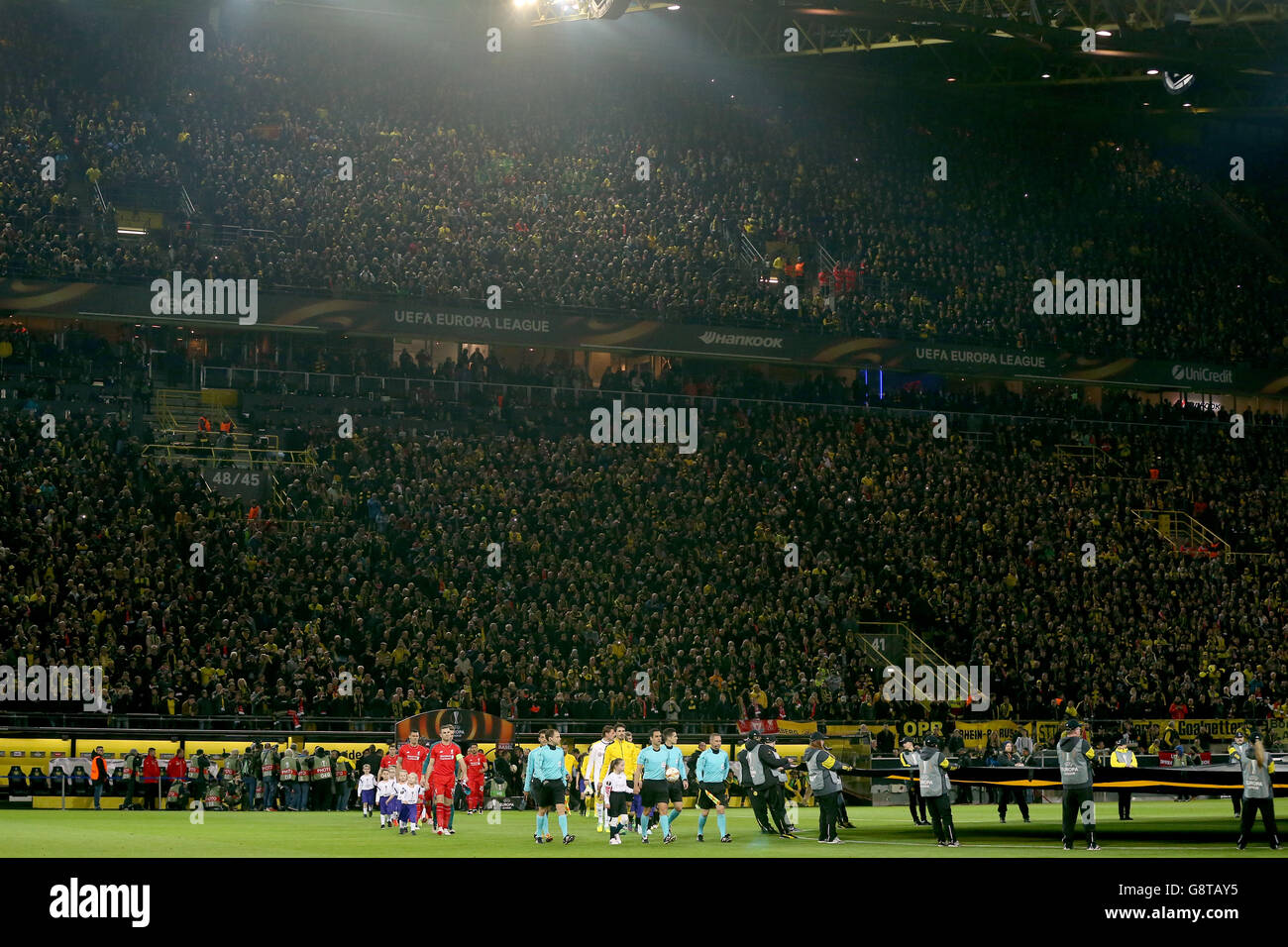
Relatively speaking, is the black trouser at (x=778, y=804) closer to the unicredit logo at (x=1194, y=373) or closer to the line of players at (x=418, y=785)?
the line of players at (x=418, y=785)

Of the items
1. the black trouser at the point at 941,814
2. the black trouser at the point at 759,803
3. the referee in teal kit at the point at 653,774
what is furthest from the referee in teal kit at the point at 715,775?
the black trouser at the point at 941,814

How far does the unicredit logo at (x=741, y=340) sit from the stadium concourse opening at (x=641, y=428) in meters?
0.11

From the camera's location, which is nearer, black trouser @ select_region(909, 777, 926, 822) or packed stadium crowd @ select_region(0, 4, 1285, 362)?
black trouser @ select_region(909, 777, 926, 822)

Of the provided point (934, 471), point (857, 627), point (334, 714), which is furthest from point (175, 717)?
point (934, 471)

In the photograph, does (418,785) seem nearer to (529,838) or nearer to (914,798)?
(529,838)

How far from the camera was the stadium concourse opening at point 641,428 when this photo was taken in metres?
34.2

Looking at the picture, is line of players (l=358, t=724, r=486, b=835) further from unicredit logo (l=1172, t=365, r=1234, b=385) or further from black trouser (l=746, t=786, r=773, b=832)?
unicredit logo (l=1172, t=365, r=1234, b=385)

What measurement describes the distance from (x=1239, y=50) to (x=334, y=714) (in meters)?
35.1

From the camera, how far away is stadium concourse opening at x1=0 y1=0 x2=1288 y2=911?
34.2m

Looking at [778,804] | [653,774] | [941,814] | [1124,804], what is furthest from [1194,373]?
[653,774]

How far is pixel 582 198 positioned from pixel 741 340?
6707mm

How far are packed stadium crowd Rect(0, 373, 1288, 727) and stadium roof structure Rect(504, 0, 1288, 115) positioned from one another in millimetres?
11773

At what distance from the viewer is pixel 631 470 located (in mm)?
47312

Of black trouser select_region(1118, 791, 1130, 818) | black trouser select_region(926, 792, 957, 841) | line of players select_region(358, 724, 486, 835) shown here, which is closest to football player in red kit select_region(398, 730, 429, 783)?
line of players select_region(358, 724, 486, 835)
